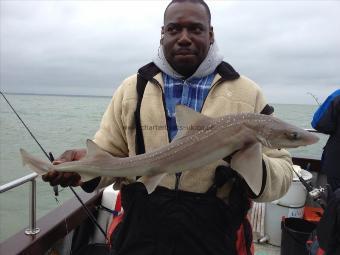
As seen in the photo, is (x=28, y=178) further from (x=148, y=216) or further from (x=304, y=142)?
(x=304, y=142)

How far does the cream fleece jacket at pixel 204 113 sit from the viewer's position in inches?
101

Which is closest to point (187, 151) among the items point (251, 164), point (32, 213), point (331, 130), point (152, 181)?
point (152, 181)

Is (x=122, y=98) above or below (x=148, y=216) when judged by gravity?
above

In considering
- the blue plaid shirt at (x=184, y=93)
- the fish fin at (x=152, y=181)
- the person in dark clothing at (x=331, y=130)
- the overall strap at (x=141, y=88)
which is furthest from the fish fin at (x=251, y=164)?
the person in dark clothing at (x=331, y=130)

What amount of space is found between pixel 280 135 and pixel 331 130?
3.08 metres

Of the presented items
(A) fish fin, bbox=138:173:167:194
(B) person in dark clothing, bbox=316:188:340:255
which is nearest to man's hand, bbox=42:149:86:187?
(A) fish fin, bbox=138:173:167:194

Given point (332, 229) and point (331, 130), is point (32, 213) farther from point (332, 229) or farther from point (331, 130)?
point (331, 130)

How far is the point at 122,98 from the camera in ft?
9.63

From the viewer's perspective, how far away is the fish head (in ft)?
7.48

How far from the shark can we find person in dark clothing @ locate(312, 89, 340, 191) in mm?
2861

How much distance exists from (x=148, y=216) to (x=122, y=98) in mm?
982

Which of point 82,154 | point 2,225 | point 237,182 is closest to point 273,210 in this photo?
point 237,182

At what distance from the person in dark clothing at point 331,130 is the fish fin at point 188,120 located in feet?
10.6

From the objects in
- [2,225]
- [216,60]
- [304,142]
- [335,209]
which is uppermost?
[216,60]
